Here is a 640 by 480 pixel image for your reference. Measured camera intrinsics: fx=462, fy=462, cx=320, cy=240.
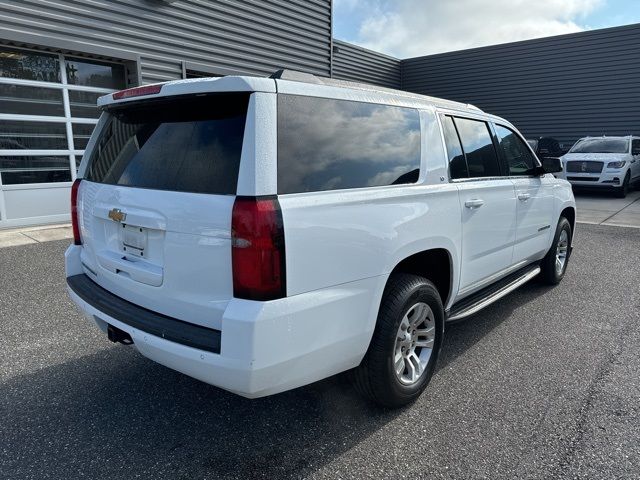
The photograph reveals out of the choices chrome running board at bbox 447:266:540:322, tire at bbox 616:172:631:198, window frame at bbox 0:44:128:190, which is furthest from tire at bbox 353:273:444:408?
tire at bbox 616:172:631:198

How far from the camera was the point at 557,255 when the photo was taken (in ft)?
17.4

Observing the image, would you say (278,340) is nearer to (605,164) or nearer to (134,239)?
(134,239)

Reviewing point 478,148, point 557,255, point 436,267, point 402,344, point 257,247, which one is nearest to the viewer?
point 257,247

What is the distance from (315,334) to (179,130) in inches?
50.2

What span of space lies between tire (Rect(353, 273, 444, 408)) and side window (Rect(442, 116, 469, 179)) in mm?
916

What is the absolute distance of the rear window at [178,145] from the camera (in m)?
2.16

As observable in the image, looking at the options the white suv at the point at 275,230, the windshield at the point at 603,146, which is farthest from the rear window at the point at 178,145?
the windshield at the point at 603,146

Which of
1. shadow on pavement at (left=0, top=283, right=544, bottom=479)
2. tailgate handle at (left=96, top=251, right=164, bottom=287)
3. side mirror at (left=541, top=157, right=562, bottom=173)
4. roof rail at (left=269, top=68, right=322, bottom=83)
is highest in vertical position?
roof rail at (left=269, top=68, right=322, bottom=83)

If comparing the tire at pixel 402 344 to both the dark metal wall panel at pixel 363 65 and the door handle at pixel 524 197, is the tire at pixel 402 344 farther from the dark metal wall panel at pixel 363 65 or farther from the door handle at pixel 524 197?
the dark metal wall panel at pixel 363 65

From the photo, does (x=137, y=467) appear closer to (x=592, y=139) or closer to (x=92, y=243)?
(x=92, y=243)

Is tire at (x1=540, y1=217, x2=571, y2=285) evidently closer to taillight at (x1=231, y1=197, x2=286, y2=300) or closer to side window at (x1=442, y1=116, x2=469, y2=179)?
side window at (x1=442, y1=116, x2=469, y2=179)

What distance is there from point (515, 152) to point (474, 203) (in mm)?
1352

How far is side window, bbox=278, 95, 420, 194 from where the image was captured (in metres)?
2.18

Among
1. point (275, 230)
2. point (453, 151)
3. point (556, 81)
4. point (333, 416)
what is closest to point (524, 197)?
point (453, 151)
